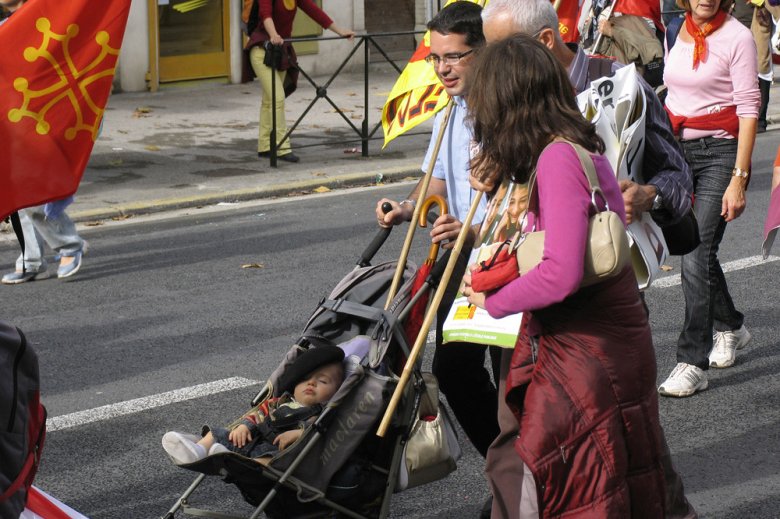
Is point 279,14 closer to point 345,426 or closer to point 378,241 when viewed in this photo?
point 378,241

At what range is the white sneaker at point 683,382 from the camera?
21.1ft

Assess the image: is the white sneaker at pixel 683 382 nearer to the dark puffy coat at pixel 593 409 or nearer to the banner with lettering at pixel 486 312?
the banner with lettering at pixel 486 312

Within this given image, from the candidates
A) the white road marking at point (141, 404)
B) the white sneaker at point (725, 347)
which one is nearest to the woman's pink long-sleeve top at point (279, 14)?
the white road marking at point (141, 404)

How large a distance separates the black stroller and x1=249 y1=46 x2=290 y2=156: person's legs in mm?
8777

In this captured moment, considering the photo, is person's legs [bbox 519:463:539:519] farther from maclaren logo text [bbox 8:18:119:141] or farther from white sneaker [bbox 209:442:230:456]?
maclaren logo text [bbox 8:18:119:141]

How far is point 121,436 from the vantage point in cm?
598

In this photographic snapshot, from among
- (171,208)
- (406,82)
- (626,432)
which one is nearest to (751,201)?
(171,208)

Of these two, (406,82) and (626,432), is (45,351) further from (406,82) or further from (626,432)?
(626,432)

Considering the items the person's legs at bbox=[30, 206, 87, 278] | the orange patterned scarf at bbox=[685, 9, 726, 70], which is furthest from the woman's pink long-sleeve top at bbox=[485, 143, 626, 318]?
the person's legs at bbox=[30, 206, 87, 278]

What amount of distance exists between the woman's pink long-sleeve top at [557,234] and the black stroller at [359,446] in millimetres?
596

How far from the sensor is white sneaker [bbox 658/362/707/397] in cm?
644

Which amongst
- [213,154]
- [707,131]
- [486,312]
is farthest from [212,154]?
[486,312]

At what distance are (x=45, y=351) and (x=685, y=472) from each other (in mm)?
3550

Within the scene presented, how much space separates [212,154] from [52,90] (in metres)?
8.70
